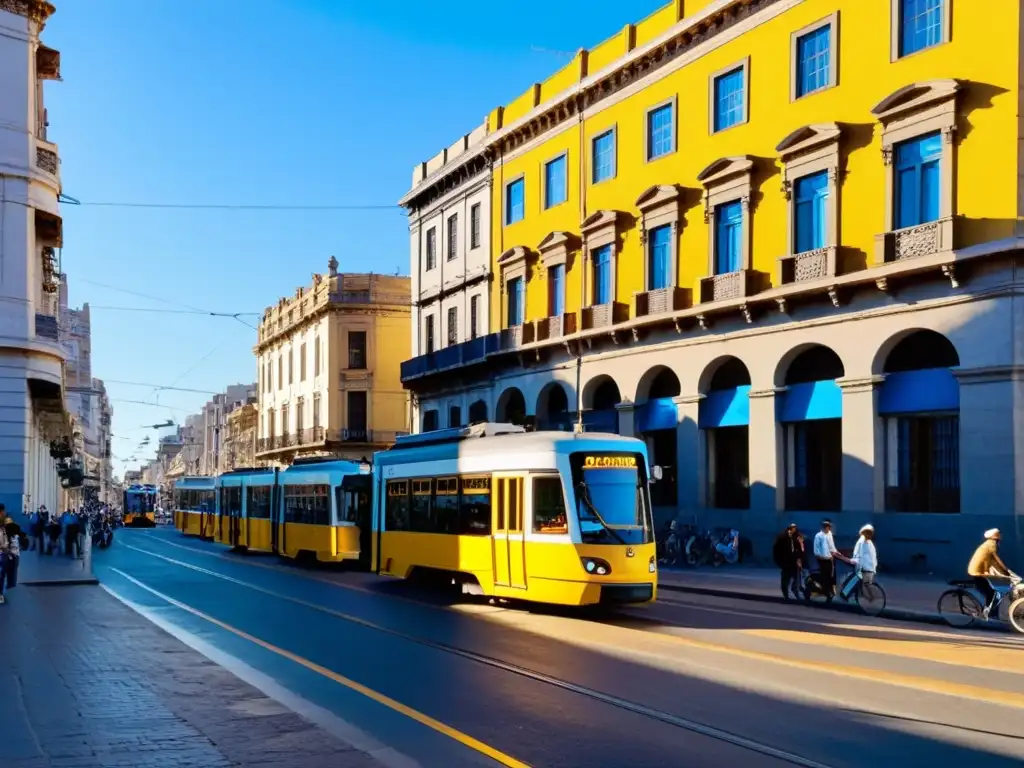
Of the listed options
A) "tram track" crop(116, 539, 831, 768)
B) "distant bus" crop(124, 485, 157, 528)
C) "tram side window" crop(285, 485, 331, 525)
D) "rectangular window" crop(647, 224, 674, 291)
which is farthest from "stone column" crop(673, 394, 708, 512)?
"distant bus" crop(124, 485, 157, 528)

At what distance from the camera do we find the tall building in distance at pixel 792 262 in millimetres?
26578

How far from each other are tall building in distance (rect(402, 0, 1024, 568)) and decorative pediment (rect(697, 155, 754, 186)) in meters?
0.08

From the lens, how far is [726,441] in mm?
36281

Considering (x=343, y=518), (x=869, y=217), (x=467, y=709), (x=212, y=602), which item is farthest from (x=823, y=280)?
(x=467, y=709)

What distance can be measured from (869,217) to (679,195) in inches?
315

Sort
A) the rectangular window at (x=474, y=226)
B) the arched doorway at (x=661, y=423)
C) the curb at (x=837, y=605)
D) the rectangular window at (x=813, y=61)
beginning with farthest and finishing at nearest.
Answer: the rectangular window at (x=474, y=226) → the arched doorway at (x=661, y=423) → the rectangular window at (x=813, y=61) → the curb at (x=837, y=605)

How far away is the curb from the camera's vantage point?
20484 millimetres

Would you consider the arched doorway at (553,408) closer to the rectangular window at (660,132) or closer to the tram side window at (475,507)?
the rectangular window at (660,132)

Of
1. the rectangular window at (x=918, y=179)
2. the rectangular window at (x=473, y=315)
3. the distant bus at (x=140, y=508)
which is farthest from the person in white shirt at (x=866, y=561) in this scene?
the distant bus at (x=140, y=508)

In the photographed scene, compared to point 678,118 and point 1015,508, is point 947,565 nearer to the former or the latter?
point 1015,508

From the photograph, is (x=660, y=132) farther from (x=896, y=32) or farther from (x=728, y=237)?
(x=896, y=32)

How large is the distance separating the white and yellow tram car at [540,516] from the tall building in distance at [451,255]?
25352 mm

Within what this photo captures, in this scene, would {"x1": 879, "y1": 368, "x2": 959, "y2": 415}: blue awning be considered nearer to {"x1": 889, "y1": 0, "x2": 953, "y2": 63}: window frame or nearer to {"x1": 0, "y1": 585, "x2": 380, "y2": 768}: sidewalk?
{"x1": 889, "y1": 0, "x2": 953, "y2": 63}: window frame

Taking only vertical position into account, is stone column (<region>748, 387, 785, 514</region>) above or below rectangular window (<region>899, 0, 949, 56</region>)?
below
